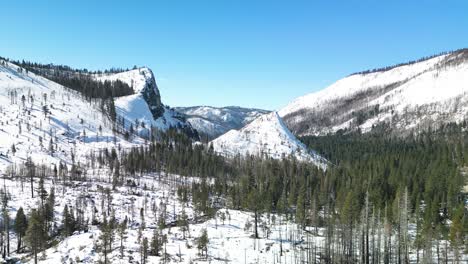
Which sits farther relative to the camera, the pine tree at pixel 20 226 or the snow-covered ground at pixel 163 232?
the pine tree at pixel 20 226

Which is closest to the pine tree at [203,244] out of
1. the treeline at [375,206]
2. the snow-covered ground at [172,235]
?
the snow-covered ground at [172,235]

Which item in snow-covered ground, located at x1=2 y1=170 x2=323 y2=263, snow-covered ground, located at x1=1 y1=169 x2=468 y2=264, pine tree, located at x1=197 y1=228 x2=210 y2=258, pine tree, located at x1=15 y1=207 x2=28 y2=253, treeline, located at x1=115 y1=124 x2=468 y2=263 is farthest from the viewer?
pine tree, located at x1=15 y1=207 x2=28 y2=253

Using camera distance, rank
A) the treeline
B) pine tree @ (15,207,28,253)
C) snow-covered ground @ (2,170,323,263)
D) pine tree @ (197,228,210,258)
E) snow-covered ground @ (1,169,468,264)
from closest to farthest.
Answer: pine tree @ (197,228,210,258)
snow-covered ground @ (2,170,323,263)
snow-covered ground @ (1,169,468,264)
the treeline
pine tree @ (15,207,28,253)

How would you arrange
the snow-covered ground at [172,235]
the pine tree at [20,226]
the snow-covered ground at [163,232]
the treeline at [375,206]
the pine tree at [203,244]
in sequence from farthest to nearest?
the pine tree at [20,226] < the treeline at [375,206] < the snow-covered ground at [172,235] < the snow-covered ground at [163,232] < the pine tree at [203,244]

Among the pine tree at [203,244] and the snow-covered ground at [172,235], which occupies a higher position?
the pine tree at [203,244]

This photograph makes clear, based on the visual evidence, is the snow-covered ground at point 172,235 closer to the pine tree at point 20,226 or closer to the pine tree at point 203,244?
the pine tree at point 203,244

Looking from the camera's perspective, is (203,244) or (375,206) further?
(375,206)

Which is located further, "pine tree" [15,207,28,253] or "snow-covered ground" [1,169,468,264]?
"pine tree" [15,207,28,253]

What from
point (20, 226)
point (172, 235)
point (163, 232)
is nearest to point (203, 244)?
point (172, 235)

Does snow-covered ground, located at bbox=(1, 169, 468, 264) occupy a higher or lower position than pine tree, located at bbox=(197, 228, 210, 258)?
lower

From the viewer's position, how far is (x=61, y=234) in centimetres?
11875

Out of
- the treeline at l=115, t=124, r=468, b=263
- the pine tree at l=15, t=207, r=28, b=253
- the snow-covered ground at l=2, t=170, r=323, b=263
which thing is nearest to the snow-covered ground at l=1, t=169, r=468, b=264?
the snow-covered ground at l=2, t=170, r=323, b=263

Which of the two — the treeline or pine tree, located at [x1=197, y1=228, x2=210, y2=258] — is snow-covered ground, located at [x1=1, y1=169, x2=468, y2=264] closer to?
pine tree, located at [x1=197, y1=228, x2=210, y2=258]

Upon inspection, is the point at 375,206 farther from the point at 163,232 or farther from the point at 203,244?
the point at 163,232
